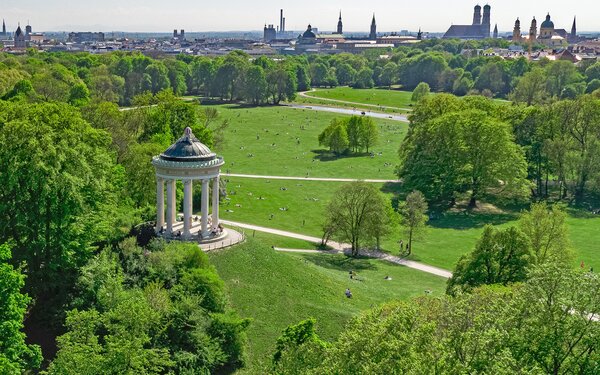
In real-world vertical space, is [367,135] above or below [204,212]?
above

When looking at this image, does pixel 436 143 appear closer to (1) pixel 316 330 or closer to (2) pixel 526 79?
(1) pixel 316 330

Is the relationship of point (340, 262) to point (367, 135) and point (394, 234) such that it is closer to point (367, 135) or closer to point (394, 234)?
point (394, 234)

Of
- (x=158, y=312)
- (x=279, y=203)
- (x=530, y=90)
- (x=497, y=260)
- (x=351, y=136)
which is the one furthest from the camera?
(x=530, y=90)

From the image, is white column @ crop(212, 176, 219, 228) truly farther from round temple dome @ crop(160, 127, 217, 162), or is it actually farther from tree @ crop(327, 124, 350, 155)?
tree @ crop(327, 124, 350, 155)

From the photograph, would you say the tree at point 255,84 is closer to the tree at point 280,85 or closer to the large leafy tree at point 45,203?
the tree at point 280,85

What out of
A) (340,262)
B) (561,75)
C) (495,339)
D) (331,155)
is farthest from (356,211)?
(561,75)

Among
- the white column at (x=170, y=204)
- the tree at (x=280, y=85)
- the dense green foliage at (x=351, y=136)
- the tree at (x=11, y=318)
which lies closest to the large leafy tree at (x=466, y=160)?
the dense green foliage at (x=351, y=136)

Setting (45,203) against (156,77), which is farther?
(156,77)

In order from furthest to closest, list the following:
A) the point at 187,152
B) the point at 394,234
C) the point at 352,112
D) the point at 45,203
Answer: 1. the point at 352,112
2. the point at 394,234
3. the point at 187,152
4. the point at 45,203
